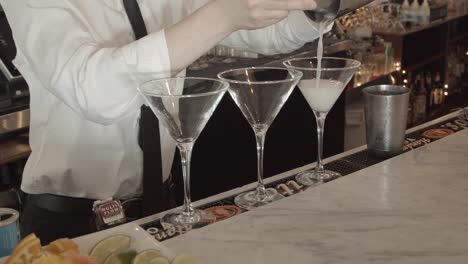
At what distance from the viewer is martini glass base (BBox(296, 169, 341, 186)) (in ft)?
4.76

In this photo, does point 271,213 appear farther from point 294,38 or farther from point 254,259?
point 294,38

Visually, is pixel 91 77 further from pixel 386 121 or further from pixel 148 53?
pixel 386 121

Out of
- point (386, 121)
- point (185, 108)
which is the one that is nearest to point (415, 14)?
point (386, 121)

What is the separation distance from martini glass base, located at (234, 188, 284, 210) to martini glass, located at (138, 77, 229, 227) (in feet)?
0.28

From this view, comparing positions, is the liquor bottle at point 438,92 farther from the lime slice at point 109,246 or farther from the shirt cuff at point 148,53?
the lime slice at point 109,246

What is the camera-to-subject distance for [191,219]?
126 centimetres

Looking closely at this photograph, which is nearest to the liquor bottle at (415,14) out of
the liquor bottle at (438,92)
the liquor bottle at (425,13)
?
the liquor bottle at (425,13)

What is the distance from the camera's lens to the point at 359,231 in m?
1.19

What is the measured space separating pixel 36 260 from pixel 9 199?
1556 millimetres

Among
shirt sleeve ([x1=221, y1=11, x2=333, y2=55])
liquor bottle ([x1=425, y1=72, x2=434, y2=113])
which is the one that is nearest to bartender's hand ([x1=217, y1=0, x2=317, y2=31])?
shirt sleeve ([x1=221, y1=11, x2=333, y2=55])

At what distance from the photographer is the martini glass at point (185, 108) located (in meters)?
1.14

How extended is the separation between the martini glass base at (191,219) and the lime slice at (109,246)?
204mm

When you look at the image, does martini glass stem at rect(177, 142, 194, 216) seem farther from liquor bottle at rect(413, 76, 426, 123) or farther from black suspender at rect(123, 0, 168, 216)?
liquor bottle at rect(413, 76, 426, 123)

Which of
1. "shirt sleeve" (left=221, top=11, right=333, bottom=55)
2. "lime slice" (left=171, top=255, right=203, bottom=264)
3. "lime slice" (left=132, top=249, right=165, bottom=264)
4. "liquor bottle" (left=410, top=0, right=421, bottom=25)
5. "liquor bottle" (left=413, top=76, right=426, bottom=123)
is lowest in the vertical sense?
"liquor bottle" (left=413, top=76, right=426, bottom=123)
